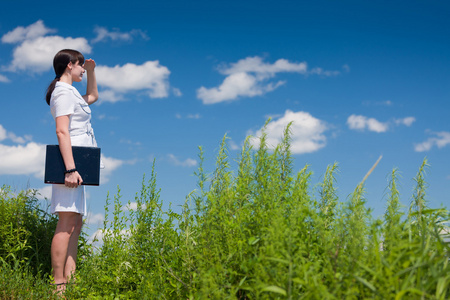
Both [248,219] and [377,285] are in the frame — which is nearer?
[377,285]

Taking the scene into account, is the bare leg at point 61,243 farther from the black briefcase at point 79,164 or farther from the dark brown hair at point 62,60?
the dark brown hair at point 62,60

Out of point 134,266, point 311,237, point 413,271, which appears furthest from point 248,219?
point 134,266

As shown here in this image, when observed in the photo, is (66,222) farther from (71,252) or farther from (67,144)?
(67,144)

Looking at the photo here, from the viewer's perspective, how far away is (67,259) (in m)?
5.46

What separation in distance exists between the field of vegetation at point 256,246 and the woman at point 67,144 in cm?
34

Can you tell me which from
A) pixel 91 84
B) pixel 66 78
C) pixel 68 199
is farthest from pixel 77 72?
pixel 68 199

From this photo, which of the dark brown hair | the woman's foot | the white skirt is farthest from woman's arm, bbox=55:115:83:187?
the woman's foot

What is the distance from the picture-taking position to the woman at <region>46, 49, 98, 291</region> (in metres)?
5.04

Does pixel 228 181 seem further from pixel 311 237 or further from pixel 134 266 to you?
pixel 134 266

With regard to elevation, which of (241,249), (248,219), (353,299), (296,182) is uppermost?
(296,182)

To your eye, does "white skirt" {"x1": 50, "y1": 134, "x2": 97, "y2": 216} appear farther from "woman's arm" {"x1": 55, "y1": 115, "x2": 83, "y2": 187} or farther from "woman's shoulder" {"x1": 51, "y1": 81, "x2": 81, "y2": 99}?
"woman's shoulder" {"x1": 51, "y1": 81, "x2": 81, "y2": 99}

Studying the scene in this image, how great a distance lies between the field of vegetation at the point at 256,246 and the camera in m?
2.58

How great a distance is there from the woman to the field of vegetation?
0.34 meters

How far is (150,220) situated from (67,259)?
118cm
